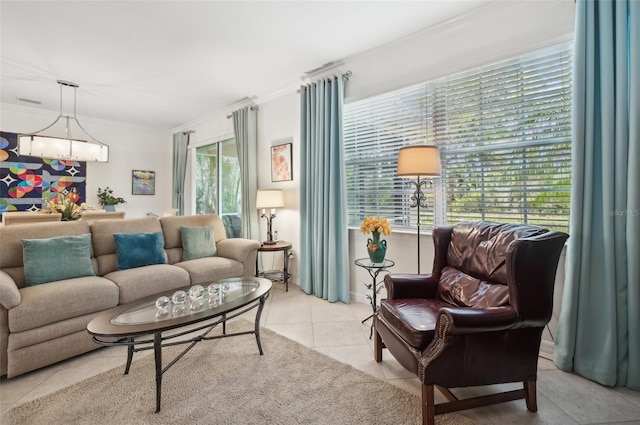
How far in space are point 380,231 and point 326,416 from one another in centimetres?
142

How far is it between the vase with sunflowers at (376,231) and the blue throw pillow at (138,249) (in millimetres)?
2142

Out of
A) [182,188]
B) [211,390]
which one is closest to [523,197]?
[211,390]

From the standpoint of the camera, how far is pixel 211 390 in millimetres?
1755

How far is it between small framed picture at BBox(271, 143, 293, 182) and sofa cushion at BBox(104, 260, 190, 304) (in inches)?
71.1

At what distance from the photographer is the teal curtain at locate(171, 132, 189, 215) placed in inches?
231

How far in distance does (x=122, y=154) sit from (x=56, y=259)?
13.2 feet

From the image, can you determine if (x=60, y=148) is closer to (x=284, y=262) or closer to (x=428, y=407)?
(x=284, y=262)

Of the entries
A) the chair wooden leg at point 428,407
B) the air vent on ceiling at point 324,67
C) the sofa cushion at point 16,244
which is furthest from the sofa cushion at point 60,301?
the air vent on ceiling at point 324,67

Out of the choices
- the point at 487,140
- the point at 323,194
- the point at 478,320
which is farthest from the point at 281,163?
the point at 478,320

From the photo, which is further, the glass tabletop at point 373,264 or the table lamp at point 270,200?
the table lamp at point 270,200

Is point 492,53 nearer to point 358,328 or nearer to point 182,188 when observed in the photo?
point 358,328

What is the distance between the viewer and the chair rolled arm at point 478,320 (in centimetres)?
137

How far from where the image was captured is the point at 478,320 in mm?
1394

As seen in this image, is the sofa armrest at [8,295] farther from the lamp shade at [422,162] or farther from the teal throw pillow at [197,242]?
the lamp shade at [422,162]
